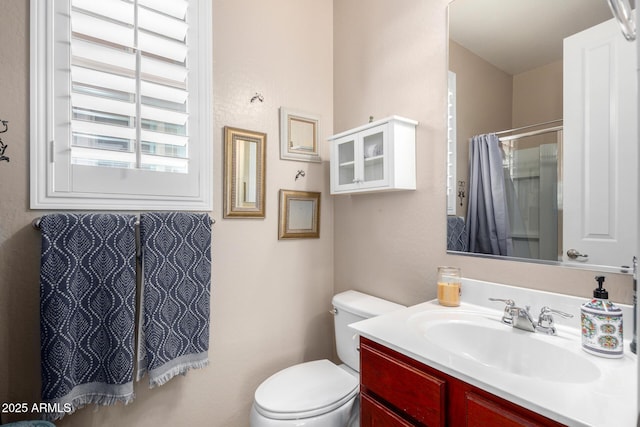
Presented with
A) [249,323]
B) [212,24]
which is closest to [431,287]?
[249,323]

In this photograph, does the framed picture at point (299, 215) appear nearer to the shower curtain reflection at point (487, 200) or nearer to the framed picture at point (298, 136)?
the framed picture at point (298, 136)

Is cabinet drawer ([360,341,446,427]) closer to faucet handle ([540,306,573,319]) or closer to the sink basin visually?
the sink basin

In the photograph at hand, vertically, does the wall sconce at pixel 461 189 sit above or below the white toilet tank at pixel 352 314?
above

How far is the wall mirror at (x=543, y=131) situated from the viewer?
36.7 inches

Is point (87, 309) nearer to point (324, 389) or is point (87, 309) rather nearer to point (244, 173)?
point (244, 173)

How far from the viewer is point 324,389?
1.36 m

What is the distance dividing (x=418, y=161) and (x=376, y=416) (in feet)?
3.48

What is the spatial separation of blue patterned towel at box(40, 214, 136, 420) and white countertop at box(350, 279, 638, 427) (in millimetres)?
930

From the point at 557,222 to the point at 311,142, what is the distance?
1.28 meters

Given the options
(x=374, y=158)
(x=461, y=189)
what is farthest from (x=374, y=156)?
(x=461, y=189)

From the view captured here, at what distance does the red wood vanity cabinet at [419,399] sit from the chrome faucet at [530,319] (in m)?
0.39

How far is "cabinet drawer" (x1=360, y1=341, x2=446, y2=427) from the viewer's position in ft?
2.65

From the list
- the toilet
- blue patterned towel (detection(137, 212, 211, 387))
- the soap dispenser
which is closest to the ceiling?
the soap dispenser

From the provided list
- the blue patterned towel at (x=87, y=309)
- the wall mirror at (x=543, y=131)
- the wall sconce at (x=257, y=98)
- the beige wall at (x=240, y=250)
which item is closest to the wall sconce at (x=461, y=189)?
the wall mirror at (x=543, y=131)
